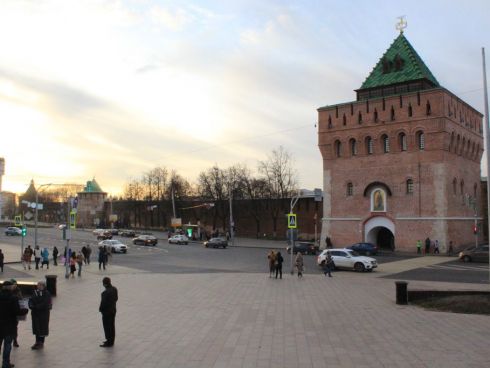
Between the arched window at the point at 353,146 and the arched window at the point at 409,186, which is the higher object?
the arched window at the point at 353,146

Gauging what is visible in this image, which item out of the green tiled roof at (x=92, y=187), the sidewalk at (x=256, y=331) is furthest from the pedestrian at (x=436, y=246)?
the green tiled roof at (x=92, y=187)

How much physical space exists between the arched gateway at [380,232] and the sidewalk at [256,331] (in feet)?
105

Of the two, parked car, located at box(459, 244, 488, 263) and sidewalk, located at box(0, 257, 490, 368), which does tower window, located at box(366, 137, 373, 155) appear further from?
sidewalk, located at box(0, 257, 490, 368)

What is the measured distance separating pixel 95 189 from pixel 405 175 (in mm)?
90808

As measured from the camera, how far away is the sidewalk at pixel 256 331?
10672 mm

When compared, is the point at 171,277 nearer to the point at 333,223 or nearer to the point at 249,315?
the point at 249,315

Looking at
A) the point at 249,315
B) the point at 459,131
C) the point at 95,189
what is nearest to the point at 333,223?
the point at 459,131

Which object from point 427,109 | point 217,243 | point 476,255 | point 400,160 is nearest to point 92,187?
point 217,243

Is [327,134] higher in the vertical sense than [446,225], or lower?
higher

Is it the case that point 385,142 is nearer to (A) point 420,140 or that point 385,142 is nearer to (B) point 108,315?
(A) point 420,140

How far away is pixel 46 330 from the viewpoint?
11.8 meters

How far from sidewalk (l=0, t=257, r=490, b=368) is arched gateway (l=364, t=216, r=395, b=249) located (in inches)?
1255

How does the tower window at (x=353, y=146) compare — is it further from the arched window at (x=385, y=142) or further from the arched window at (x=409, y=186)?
the arched window at (x=409, y=186)

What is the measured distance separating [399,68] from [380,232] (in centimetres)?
1780
